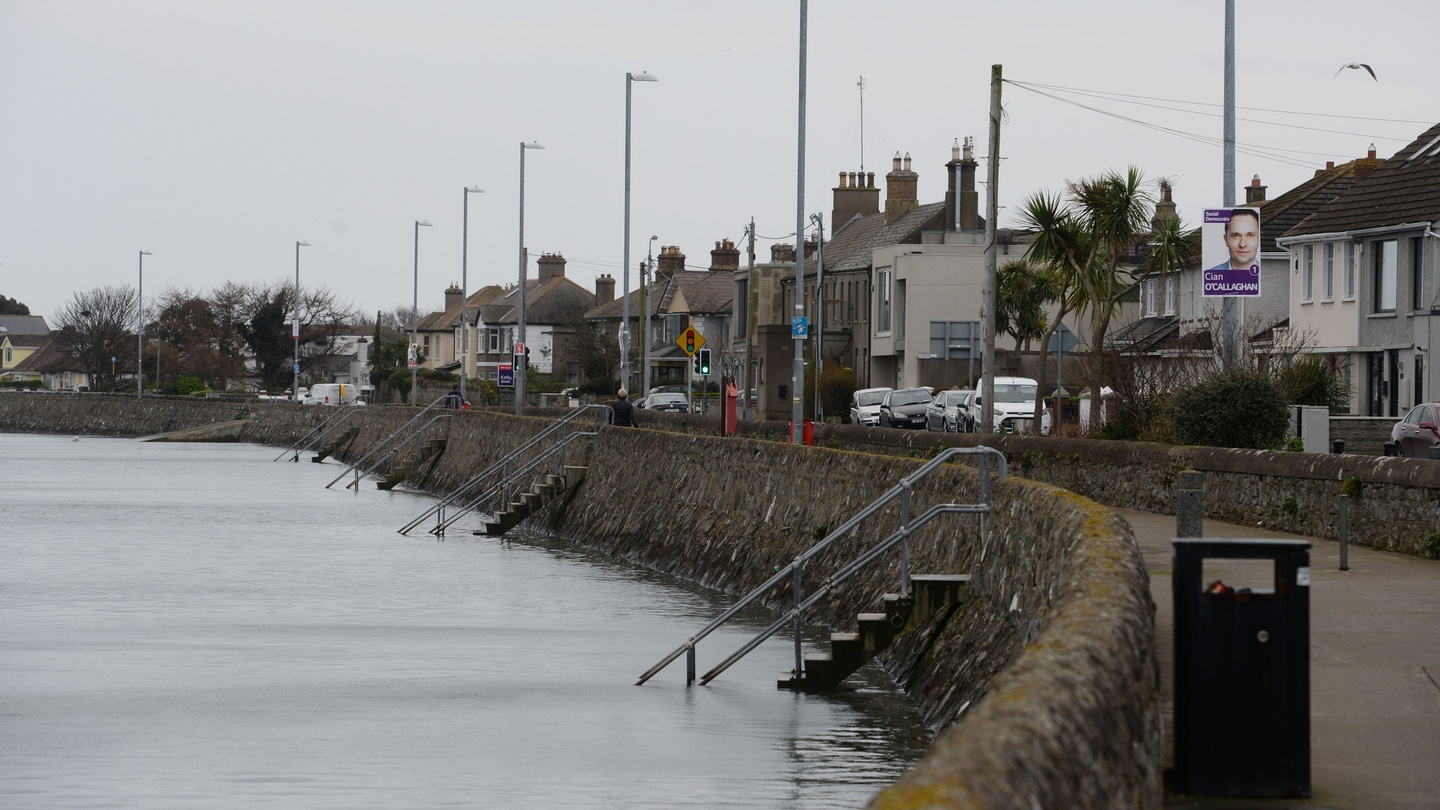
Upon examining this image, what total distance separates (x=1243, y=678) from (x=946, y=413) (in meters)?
38.7

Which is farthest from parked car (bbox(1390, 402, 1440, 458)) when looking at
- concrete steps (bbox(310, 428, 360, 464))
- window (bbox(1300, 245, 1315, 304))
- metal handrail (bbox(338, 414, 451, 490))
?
concrete steps (bbox(310, 428, 360, 464))

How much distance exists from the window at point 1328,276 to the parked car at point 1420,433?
1510 centimetres

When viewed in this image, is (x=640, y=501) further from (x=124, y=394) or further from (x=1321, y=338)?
(x=124, y=394)

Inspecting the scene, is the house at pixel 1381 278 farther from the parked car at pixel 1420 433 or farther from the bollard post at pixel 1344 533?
the bollard post at pixel 1344 533

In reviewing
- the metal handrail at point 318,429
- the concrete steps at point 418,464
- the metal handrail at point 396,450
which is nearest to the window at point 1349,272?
the concrete steps at point 418,464

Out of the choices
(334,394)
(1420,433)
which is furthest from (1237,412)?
(334,394)

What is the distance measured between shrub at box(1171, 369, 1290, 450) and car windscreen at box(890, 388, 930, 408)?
94.9 ft

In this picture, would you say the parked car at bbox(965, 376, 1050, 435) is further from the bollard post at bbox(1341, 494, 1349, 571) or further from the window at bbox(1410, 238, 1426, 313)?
the bollard post at bbox(1341, 494, 1349, 571)

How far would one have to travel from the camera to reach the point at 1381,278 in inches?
1688

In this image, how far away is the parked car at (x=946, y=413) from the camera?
44.8m

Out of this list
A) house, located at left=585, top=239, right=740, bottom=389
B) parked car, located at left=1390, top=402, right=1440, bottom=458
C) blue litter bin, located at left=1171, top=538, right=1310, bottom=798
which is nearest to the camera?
blue litter bin, located at left=1171, top=538, right=1310, bottom=798

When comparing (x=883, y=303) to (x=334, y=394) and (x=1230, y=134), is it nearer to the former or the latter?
(x=334, y=394)

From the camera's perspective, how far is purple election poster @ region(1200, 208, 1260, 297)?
21578 mm

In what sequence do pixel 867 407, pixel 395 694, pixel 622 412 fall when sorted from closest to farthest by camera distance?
pixel 395 694
pixel 622 412
pixel 867 407
